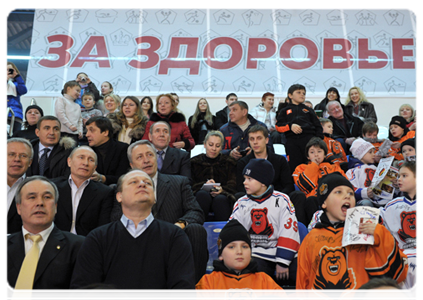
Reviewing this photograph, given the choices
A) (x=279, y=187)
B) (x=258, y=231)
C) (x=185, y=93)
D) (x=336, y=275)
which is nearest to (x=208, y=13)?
(x=185, y=93)

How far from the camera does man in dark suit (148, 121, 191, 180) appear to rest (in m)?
4.22

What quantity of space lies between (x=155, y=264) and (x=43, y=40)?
26.5 ft

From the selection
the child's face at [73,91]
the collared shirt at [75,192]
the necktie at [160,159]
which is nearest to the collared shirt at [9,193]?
the collared shirt at [75,192]

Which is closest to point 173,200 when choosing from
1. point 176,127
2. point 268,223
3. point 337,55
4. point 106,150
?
point 268,223

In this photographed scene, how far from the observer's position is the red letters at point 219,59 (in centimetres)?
930

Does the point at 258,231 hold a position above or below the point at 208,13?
below

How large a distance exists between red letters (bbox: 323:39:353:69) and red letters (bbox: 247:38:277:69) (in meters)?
1.09

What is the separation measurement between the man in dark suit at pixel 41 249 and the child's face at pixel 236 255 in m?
0.89

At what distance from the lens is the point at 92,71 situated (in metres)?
9.03

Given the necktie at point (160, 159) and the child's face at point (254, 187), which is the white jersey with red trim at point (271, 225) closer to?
the child's face at point (254, 187)

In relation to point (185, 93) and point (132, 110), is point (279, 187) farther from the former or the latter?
point (185, 93)

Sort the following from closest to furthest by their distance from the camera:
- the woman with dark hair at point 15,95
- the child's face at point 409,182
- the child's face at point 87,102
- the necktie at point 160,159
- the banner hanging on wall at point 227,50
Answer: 1. the child's face at point 409,182
2. the necktie at point 160,159
3. the woman with dark hair at point 15,95
4. the child's face at point 87,102
5. the banner hanging on wall at point 227,50

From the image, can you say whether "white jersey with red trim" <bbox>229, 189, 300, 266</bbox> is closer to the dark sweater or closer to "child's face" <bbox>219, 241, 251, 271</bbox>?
"child's face" <bbox>219, 241, 251, 271</bbox>

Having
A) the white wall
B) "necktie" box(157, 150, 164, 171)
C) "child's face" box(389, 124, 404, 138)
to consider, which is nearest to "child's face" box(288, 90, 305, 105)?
"child's face" box(389, 124, 404, 138)
